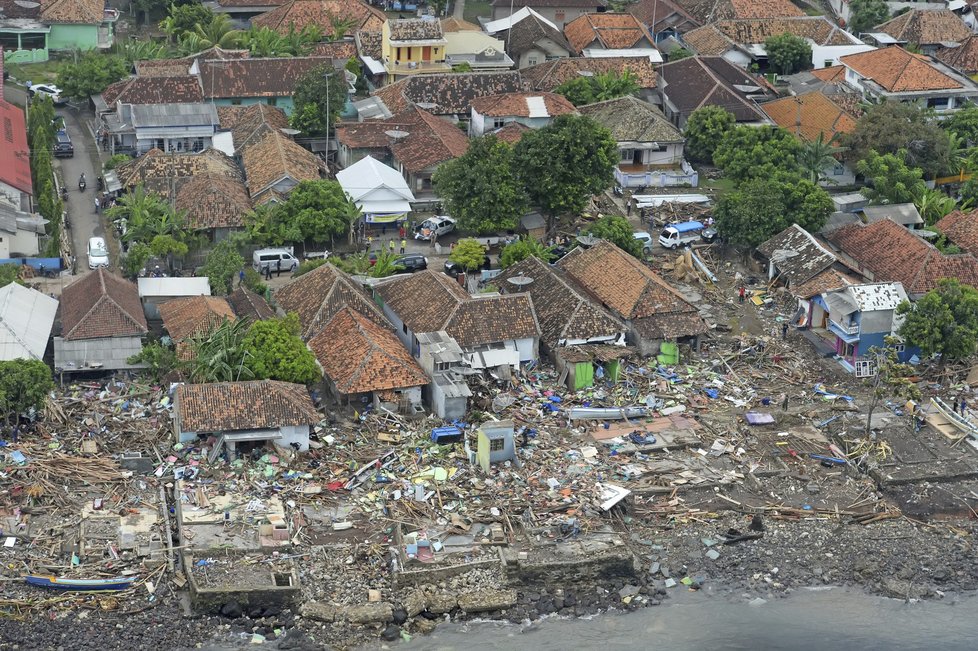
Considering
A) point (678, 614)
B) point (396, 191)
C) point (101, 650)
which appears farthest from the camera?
point (396, 191)

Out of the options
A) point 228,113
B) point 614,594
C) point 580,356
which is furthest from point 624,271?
point 228,113

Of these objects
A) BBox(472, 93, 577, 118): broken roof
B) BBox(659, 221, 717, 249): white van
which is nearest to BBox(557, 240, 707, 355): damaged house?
BBox(659, 221, 717, 249): white van

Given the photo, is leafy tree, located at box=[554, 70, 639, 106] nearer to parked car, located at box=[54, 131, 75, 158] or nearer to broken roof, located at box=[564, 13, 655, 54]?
broken roof, located at box=[564, 13, 655, 54]

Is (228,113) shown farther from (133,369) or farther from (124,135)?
(133,369)

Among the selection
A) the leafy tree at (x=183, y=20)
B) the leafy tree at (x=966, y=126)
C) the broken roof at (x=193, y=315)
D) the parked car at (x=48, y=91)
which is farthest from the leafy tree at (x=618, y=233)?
the leafy tree at (x=183, y=20)

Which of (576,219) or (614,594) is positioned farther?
(576,219)

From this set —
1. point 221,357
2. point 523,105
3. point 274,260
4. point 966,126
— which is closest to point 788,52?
point 966,126
